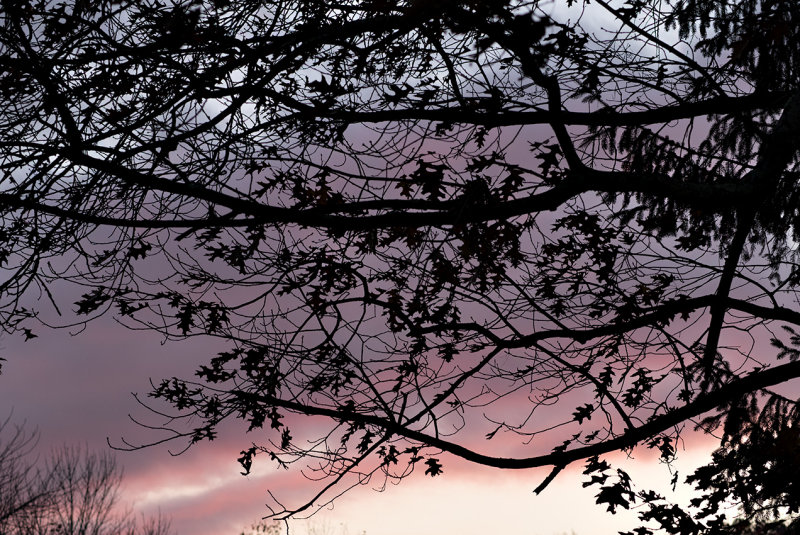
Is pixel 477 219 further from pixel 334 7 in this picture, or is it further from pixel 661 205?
pixel 661 205

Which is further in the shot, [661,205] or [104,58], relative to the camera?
[661,205]

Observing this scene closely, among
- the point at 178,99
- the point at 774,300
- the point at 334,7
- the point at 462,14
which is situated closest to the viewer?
the point at 462,14

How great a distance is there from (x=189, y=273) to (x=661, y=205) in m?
5.02

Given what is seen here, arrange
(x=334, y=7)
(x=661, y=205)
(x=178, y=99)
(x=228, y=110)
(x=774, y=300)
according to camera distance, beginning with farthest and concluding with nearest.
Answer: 1. (x=661, y=205)
2. (x=774, y=300)
3. (x=334, y=7)
4. (x=228, y=110)
5. (x=178, y=99)

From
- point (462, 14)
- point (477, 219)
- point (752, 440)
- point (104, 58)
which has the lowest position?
point (752, 440)

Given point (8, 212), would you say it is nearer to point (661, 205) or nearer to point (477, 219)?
point (477, 219)

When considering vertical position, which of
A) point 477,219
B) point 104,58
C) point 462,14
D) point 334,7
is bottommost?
point 477,219

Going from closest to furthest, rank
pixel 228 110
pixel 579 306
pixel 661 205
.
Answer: pixel 228 110
pixel 579 306
pixel 661 205

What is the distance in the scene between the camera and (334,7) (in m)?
5.96

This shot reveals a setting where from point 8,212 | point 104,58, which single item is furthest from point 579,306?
point 8,212

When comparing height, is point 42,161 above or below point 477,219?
above

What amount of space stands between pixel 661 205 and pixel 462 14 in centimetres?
484

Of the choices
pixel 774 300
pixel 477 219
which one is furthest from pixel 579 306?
pixel 477 219

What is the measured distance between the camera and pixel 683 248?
6.52 meters
